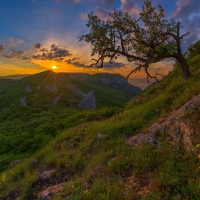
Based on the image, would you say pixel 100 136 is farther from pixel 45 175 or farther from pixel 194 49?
pixel 194 49

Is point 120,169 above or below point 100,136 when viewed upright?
below

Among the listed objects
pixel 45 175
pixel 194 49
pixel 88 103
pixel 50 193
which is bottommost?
pixel 88 103

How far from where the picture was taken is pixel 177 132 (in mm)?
8156

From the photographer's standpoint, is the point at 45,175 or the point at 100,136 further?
the point at 100,136

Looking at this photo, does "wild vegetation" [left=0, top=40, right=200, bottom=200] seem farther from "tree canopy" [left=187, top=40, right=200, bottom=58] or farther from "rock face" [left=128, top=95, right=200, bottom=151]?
"tree canopy" [left=187, top=40, right=200, bottom=58]

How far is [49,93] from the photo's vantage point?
85.7m

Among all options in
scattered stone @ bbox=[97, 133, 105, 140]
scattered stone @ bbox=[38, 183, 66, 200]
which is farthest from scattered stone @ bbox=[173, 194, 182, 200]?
scattered stone @ bbox=[97, 133, 105, 140]

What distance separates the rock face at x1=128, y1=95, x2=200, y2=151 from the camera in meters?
7.36

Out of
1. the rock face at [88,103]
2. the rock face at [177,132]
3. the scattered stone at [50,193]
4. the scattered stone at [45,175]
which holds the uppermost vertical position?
the rock face at [177,132]

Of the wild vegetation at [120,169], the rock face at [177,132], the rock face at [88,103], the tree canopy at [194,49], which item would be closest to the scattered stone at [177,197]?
the wild vegetation at [120,169]

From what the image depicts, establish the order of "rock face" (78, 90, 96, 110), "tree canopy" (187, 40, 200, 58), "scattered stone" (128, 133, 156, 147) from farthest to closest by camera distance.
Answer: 1. "rock face" (78, 90, 96, 110)
2. "tree canopy" (187, 40, 200, 58)
3. "scattered stone" (128, 133, 156, 147)

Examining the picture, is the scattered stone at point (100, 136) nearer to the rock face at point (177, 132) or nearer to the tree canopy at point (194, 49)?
the rock face at point (177, 132)

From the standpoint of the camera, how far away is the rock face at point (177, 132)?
24.1 feet

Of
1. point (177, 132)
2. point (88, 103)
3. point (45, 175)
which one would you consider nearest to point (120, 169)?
point (177, 132)
